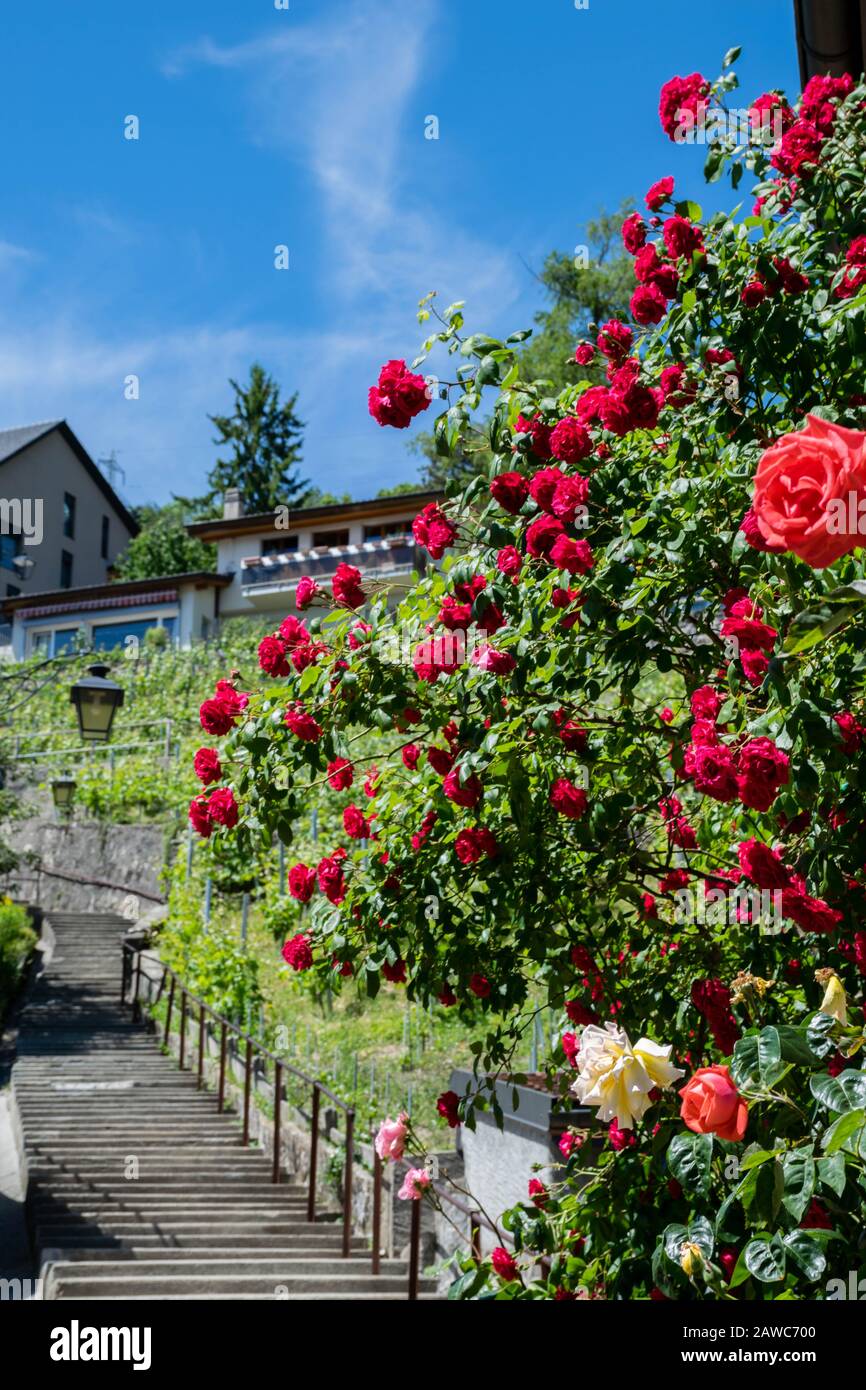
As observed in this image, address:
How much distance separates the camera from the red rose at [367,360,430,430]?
332 centimetres

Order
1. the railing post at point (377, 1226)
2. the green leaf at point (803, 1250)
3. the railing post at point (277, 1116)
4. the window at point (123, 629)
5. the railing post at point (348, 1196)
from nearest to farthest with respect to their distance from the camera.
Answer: the green leaf at point (803, 1250), the railing post at point (377, 1226), the railing post at point (348, 1196), the railing post at point (277, 1116), the window at point (123, 629)

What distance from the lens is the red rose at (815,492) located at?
1.28m

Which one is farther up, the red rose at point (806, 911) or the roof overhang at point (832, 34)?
the roof overhang at point (832, 34)

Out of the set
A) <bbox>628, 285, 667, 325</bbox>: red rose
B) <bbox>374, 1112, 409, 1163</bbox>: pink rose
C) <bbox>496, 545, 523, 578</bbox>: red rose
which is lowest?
<bbox>374, 1112, 409, 1163</bbox>: pink rose

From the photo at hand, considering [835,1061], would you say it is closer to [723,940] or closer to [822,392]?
[723,940]

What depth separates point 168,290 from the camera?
9.93 m

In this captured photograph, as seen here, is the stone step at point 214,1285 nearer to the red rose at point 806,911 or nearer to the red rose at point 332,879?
the red rose at point 332,879

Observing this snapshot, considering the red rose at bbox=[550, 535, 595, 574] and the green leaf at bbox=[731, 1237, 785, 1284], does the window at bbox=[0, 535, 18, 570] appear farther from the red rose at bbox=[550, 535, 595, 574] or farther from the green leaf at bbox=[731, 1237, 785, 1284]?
the green leaf at bbox=[731, 1237, 785, 1284]

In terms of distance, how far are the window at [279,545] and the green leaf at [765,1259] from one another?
36412mm

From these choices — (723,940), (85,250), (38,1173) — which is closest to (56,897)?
(38,1173)

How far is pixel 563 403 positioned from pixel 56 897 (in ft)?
69.5

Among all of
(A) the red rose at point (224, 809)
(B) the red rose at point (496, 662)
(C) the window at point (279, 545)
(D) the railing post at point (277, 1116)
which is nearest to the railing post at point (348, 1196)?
(D) the railing post at point (277, 1116)

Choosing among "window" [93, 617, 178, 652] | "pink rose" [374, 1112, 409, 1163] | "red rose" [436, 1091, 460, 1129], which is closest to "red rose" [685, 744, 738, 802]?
"red rose" [436, 1091, 460, 1129]

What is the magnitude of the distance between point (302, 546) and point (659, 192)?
113 feet
